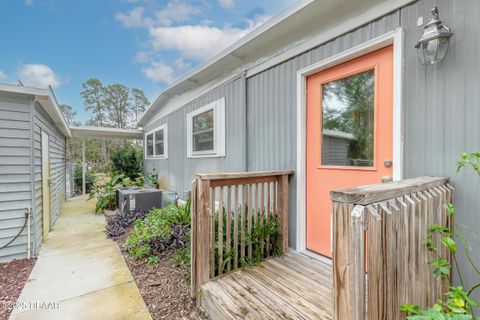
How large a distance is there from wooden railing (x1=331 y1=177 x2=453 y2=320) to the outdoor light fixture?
105 centimetres

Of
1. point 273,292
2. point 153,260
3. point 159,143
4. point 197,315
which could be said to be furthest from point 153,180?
point 273,292

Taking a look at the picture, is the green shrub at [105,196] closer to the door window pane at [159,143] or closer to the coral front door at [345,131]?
the door window pane at [159,143]

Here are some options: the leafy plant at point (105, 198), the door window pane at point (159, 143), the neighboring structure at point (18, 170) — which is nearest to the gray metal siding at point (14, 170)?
the neighboring structure at point (18, 170)

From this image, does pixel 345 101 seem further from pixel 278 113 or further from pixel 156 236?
pixel 156 236

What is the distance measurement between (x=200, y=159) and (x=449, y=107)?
414 centimetres

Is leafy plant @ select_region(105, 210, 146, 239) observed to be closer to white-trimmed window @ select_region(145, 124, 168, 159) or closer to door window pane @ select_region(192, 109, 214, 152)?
door window pane @ select_region(192, 109, 214, 152)

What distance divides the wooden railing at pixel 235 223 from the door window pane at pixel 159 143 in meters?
5.61

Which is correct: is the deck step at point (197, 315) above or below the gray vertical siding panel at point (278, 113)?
below

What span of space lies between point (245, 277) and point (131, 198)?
3950mm

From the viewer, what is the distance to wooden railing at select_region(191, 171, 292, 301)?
2.12m

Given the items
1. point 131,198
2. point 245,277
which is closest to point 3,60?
point 131,198

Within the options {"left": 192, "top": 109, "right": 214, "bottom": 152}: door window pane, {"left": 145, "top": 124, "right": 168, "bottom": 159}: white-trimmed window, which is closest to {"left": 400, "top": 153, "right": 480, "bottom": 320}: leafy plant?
Result: {"left": 192, "top": 109, "right": 214, "bottom": 152}: door window pane

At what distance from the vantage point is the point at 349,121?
2336 millimetres

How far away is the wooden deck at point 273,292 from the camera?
1.72 meters
